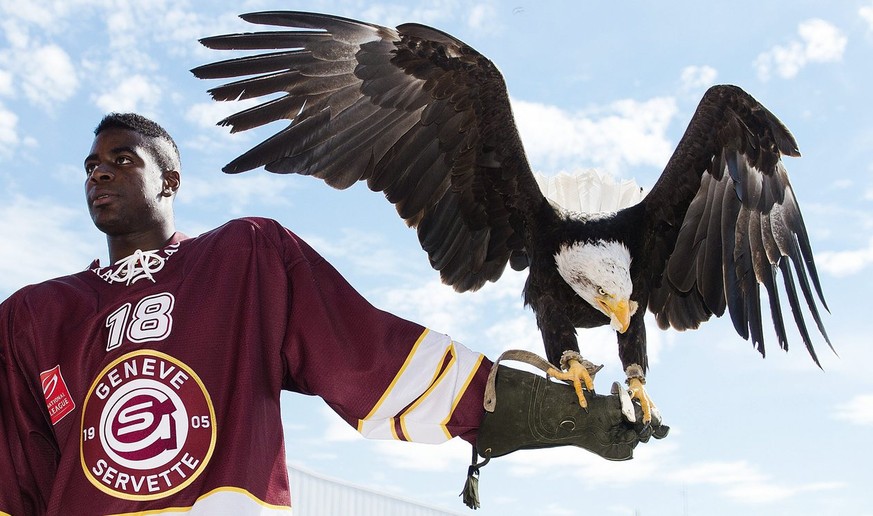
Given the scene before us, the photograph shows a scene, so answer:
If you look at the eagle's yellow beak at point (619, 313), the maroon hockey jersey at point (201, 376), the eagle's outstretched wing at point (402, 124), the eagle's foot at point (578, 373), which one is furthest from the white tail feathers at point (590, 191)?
the maroon hockey jersey at point (201, 376)

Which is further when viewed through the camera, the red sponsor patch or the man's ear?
the man's ear

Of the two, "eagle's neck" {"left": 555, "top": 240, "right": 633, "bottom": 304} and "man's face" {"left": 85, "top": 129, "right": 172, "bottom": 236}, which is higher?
"eagle's neck" {"left": 555, "top": 240, "right": 633, "bottom": 304}

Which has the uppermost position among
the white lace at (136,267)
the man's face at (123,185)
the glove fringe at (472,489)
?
the man's face at (123,185)

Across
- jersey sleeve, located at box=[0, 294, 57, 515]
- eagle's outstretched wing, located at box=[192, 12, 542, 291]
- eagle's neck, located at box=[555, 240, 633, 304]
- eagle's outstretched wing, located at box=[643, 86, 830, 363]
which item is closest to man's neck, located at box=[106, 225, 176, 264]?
jersey sleeve, located at box=[0, 294, 57, 515]

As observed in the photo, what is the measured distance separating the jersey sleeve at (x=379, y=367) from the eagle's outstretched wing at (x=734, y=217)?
202cm

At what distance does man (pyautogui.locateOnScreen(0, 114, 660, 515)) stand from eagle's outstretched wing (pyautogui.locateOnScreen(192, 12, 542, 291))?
3.87ft

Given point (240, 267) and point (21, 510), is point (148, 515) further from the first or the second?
point (240, 267)

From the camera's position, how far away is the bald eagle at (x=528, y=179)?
3.37 m

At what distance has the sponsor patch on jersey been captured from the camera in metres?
1.64

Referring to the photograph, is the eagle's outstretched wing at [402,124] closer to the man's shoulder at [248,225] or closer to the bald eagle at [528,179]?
the bald eagle at [528,179]

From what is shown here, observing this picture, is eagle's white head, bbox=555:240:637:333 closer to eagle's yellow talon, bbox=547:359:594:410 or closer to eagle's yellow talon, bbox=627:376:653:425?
eagle's yellow talon, bbox=627:376:653:425

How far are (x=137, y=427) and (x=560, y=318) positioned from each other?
2.21m

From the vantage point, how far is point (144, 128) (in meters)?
2.18

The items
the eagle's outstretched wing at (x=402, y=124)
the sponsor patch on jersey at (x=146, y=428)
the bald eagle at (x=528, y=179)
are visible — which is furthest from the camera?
the bald eagle at (x=528, y=179)
